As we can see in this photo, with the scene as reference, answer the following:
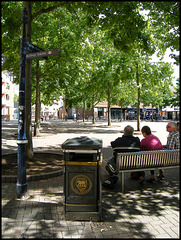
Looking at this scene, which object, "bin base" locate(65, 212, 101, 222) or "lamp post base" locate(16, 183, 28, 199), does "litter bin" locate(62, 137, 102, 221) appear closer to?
"bin base" locate(65, 212, 101, 222)

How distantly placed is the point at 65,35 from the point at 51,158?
7559mm

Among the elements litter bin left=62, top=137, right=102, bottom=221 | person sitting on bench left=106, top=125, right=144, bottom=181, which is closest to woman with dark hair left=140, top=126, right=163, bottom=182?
person sitting on bench left=106, top=125, right=144, bottom=181

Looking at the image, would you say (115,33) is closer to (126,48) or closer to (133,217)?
(126,48)

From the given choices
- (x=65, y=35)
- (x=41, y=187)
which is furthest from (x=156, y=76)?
(x=41, y=187)

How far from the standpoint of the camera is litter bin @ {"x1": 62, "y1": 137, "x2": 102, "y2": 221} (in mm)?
3387

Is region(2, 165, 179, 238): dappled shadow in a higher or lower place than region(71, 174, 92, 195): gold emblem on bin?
lower

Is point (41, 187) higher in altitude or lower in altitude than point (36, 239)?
lower

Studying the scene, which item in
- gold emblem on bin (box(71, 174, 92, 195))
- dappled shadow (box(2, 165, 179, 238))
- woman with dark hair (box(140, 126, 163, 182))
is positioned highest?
woman with dark hair (box(140, 126, 163, 182))

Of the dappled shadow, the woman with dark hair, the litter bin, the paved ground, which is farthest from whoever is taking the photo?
the woman with dark hair

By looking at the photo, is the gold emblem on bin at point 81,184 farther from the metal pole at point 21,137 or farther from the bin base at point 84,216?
the metal pole at point 21,137

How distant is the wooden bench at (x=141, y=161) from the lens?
15.1 feet

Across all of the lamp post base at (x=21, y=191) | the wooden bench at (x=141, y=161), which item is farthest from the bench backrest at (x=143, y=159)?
the lamp post base at (x=21, y=191)

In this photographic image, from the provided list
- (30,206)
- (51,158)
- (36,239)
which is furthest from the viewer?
(51,158)

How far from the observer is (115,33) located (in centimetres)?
572
